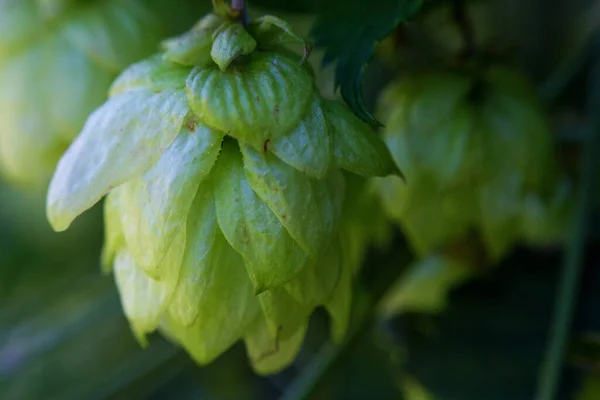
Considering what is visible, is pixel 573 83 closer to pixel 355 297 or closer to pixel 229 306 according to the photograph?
pixel 355 297

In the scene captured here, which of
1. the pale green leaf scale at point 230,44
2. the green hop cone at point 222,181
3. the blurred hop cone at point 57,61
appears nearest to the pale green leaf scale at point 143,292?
the green hop cone at point 222,181

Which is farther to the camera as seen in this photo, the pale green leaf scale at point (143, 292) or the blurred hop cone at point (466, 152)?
the blurred hop cone at point (466, 152)

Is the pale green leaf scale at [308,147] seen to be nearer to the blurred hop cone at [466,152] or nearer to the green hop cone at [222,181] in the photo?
the green hop cone at [222,181]

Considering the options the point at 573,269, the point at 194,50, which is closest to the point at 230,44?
the point at 194,50

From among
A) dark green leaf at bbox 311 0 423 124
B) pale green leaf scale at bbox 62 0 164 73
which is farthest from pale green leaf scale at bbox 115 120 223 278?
pale green leaf scale at bbox 62 0 164 73

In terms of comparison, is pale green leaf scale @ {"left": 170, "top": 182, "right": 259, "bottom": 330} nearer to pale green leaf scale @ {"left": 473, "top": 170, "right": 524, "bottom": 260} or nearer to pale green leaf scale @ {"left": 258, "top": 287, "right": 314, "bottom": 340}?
pale green leaf scale @ {"left": 258, "top": 287, "right": 314, "bottom": 340}

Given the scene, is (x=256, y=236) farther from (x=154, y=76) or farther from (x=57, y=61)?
(x=57, y=61)

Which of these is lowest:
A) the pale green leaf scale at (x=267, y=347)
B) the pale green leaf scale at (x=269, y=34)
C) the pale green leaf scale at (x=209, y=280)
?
the pale green leaf scale at (x=267, y=347)
